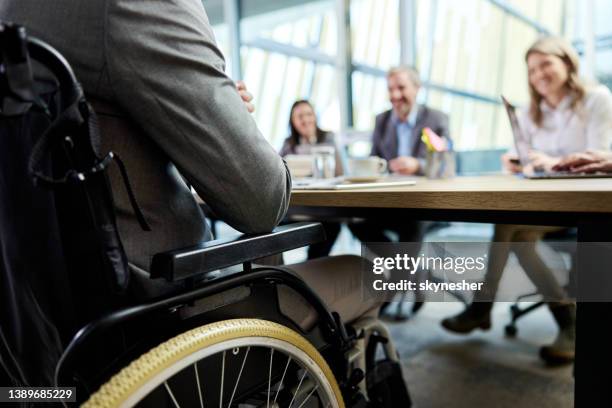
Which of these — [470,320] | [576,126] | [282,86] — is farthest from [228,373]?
[282,86]

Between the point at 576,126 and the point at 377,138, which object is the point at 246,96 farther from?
the point at 377,138

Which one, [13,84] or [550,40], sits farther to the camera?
[550,40]

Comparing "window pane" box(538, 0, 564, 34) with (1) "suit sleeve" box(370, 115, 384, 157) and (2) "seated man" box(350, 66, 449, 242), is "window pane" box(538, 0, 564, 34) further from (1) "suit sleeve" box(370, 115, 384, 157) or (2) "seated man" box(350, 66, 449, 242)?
(1) "suit sleeve" box(370, 115, 384, 157)

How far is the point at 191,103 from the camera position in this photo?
62cm

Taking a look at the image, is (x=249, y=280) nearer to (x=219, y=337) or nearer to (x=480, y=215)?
(x=219, y=337)

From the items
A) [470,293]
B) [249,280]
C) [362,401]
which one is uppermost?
[249,280]

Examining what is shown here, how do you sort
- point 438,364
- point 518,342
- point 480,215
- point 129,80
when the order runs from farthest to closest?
point 518,342, point 438,364, point 480,215, point 129,80

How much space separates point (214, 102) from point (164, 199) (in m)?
0.16

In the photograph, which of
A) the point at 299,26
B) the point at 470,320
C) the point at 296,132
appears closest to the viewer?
the point at 470,320

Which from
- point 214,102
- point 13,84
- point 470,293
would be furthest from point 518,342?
point 13,84

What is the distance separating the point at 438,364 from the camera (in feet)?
5.82

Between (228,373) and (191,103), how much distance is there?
0.40 meters

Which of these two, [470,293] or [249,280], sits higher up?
[249,280]

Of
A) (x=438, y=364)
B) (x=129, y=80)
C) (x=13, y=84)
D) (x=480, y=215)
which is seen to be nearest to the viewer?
(x=13, y=84)
